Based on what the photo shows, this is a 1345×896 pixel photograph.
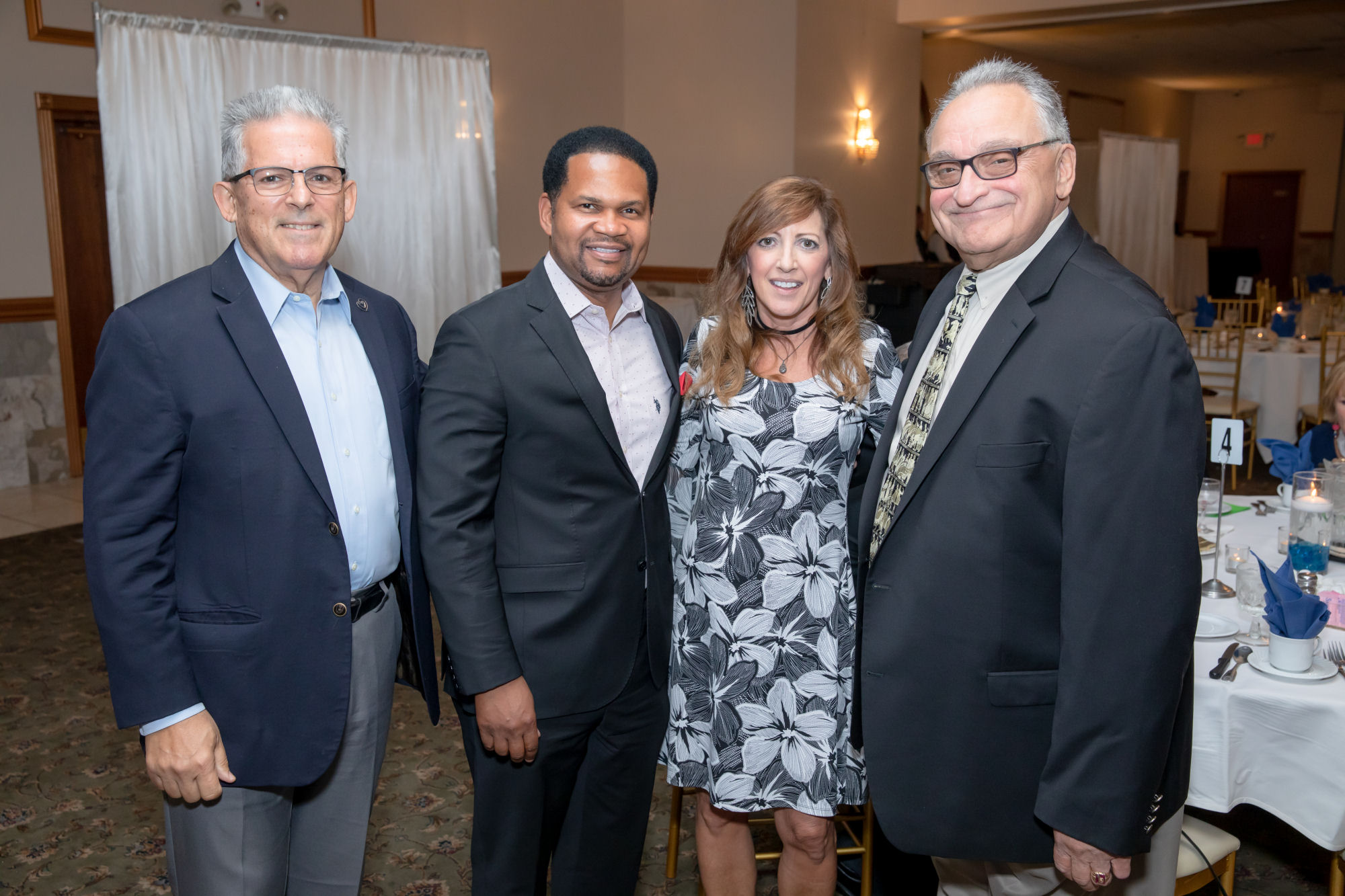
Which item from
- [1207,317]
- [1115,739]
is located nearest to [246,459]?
[1115,739]

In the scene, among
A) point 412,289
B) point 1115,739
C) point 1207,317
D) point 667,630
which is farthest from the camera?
point 1207,317

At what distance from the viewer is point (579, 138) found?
187 cm

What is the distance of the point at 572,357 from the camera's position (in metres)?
1.82

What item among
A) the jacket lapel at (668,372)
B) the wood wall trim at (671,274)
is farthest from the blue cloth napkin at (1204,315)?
the jacket lapel at (668,372)

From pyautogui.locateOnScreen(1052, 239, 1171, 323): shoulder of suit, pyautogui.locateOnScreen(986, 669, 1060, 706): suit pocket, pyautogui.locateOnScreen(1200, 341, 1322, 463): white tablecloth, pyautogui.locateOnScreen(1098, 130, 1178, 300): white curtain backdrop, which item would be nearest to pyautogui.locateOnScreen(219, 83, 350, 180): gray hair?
pyautogui.locateOnScreen(1052, 239, 1171, 323): shoulder of suit

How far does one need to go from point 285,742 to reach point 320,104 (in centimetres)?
103

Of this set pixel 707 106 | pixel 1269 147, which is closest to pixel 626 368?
pixel 707 106

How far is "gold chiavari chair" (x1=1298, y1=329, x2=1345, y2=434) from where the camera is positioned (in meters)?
5.97

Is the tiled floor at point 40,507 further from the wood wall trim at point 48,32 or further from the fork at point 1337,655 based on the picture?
the fork at point 1337,655

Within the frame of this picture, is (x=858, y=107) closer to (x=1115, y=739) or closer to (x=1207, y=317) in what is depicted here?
(x=1207, y=317)

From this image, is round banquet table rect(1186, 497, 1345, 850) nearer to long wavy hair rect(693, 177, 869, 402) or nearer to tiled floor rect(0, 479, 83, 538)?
long wavy hair rect(693, 177, 869, 402)

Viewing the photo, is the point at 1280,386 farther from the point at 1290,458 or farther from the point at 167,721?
the point at 167,721

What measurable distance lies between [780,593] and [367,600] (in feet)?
2.59

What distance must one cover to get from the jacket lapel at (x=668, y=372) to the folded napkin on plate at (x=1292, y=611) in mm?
1186
